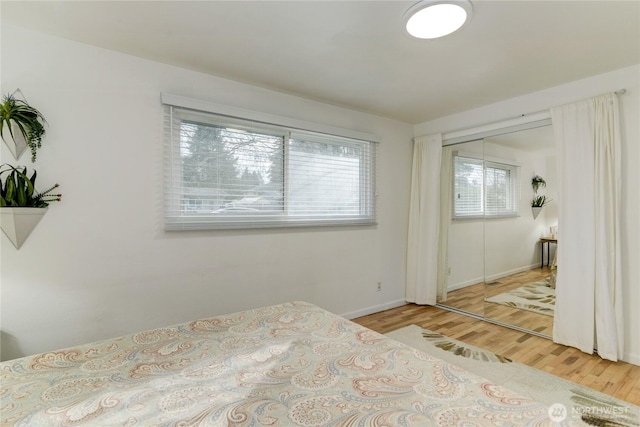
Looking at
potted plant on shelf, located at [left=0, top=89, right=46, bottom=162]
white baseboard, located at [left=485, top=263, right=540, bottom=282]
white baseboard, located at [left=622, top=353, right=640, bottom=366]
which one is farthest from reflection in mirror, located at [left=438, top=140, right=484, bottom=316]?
potted plant on shelf, located at [left=0, top=89, right=46, bottom=162]

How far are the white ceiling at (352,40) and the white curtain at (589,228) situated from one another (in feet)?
1.44

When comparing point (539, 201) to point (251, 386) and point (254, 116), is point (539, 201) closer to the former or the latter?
point (254, 116)

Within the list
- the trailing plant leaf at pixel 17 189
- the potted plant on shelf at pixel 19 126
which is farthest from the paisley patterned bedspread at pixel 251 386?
the potted plant on shelf at pixel 19 126

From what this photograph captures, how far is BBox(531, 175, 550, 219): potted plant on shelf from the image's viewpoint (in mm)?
3289

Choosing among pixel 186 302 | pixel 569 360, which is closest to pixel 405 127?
pixel 569 360

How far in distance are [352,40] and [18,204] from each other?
8.00ft

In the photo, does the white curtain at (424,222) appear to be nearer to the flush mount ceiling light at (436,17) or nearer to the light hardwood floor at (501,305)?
the light hardwood floor at (501,305)

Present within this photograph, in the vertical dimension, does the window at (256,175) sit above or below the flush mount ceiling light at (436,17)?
below

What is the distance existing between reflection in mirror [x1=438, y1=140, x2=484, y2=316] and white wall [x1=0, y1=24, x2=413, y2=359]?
2.32 m

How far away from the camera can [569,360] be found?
2562mm

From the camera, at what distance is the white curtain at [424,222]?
3.91 m

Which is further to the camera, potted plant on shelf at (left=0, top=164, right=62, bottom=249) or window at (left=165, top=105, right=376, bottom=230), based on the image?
window at (left=165, top=105, right=376, bottom=230)

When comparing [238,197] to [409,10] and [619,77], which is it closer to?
[409,10]

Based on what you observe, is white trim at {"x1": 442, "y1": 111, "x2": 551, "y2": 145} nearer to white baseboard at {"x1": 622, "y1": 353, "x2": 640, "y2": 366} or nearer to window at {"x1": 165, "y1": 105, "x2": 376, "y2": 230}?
window at {"x1": 165, "y1": 105, "x2": 376, "y2": 230}
